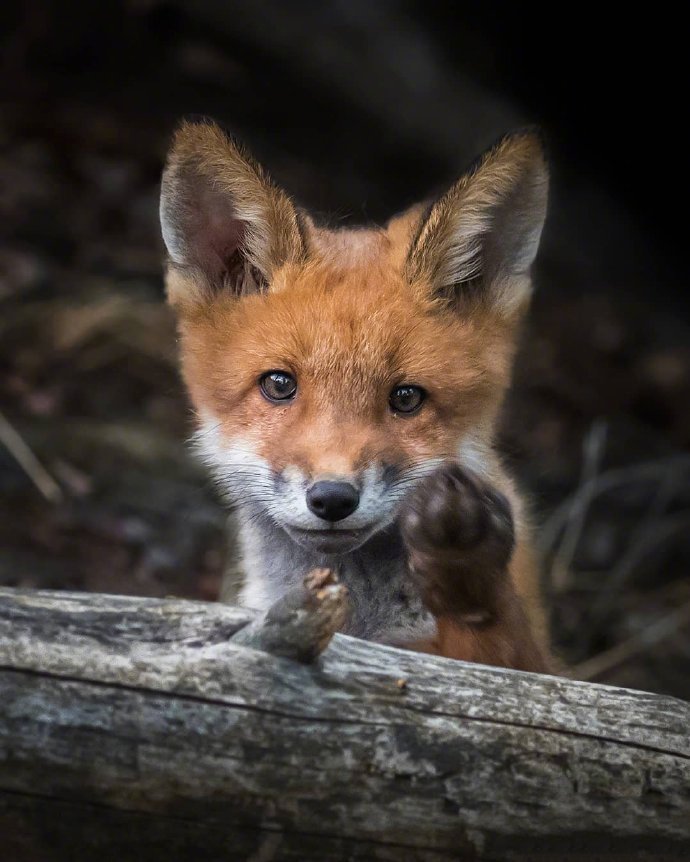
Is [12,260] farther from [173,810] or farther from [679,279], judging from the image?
[173,810]

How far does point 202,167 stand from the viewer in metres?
3.50

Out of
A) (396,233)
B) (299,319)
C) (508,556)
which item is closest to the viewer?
(508,556)

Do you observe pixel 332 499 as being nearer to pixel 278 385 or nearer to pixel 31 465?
pixel 278 385

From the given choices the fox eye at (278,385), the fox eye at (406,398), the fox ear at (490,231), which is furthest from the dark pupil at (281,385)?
the fox ear at (490,231)

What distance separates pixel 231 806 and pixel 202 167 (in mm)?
2067

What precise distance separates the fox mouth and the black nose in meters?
0.07

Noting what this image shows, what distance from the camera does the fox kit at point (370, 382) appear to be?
2.99m

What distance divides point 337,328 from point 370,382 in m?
0.20

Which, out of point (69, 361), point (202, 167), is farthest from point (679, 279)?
point (202, 167)

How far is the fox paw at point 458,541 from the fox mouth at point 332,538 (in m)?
0.12

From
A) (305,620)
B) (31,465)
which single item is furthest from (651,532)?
(305,620)

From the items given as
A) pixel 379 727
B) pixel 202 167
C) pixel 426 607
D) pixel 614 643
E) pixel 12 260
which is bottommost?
pixel 379 727

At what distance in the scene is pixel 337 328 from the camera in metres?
3.23

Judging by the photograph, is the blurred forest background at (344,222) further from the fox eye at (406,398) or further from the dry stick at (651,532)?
the fox eye at (406,398)
